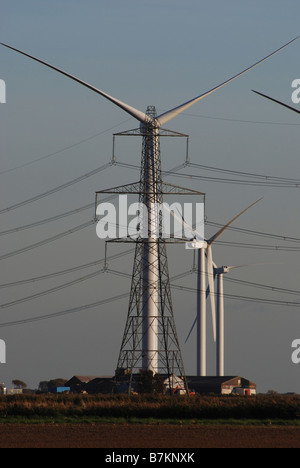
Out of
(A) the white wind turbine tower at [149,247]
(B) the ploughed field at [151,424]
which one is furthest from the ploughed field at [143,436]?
(A) the white wind turbine tower at [149,247]

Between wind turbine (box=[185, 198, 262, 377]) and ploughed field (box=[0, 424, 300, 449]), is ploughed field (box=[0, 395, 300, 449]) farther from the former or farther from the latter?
wind turbine (box=[185, 198, 262, 377])

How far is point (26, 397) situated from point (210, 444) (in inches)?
2399

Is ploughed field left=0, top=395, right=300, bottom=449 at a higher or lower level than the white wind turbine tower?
lower

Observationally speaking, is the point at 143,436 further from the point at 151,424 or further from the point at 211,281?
the point at 211,281

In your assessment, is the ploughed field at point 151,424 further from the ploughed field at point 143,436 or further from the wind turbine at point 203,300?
the wind turbine at point 203,300

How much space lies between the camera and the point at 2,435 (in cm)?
6719

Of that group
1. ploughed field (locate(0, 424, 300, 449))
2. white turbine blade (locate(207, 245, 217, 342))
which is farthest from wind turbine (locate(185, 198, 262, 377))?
ploughed field (locate(0, 424, 300, 449))

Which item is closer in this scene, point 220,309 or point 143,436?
point 143,436

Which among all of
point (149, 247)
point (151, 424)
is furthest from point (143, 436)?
point (149, 247)

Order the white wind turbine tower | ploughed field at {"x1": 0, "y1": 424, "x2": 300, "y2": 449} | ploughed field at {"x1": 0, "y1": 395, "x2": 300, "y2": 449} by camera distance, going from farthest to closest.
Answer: the white wind turbine tower, ploughed field at {"x1": 0, "y1": 395, "x2": 300, "y2": 449}, ploughed field at {"x1": 0, "y1": 424, "x2": 300, "y2": 449}

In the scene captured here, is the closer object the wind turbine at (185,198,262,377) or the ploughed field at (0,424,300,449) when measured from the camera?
the ploughed field at (0,424,300,449)

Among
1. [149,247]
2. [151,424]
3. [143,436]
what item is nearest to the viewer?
[143,436]

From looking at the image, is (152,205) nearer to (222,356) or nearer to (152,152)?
(152,152)

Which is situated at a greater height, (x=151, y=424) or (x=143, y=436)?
(x=151, y=424)
